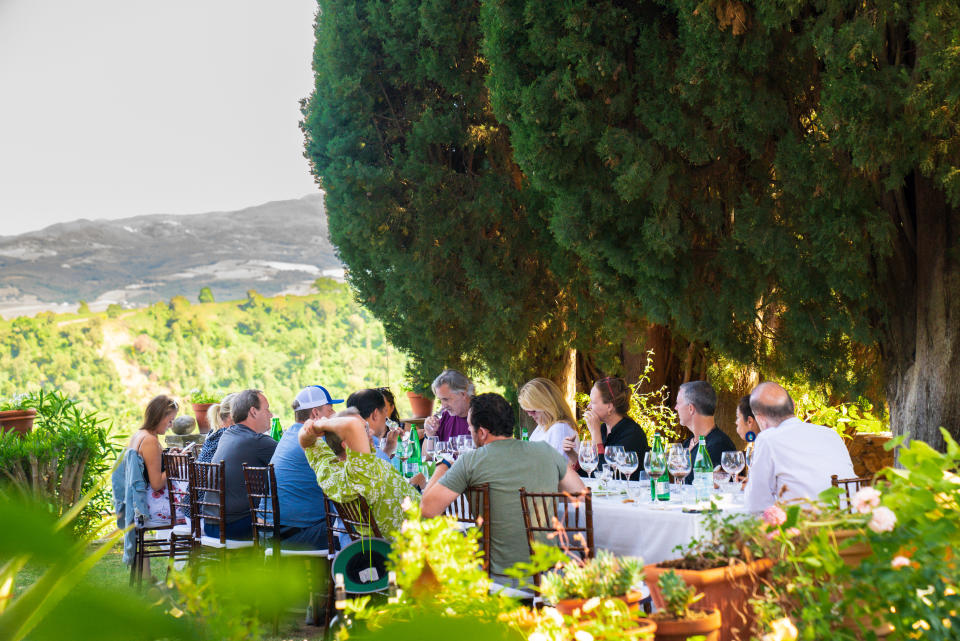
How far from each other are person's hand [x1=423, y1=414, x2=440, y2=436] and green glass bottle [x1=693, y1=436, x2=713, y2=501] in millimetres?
2669

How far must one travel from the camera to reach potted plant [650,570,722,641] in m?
1.72

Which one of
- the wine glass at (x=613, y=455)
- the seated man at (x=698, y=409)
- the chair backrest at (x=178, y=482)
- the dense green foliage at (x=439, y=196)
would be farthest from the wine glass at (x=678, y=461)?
the dense green foliage at (x=439, y=196)

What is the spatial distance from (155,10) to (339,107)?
7908 mm

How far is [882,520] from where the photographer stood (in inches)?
62.7

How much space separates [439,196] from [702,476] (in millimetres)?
4189

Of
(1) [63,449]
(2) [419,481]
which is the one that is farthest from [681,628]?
(1) [63,449]

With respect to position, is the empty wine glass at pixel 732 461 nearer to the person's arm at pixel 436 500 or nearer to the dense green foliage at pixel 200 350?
the person's arm at pixel 436 500

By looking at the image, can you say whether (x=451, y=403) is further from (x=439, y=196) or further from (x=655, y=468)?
(x=655, y=468)

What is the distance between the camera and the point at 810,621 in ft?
5.10

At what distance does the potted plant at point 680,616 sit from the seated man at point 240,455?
380 cm

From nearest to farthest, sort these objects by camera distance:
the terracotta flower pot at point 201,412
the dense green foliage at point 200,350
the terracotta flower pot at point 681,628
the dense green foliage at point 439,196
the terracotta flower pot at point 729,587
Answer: the terracotta flower pot at point 681,628
the terracotta flower pot at point 729,587
the dense green foliage at point 439,196
the terracotta flower pot at point 201,412
the dense green foliage at point 200,350

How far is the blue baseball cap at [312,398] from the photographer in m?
5.21

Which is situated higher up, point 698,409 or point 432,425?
point 698,409

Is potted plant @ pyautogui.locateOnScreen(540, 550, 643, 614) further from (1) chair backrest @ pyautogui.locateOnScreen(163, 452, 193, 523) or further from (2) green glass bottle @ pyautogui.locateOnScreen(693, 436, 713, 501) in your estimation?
(1) chair backrest @ pyautogui.locateOnScreen(163, 452, 193, 523)
